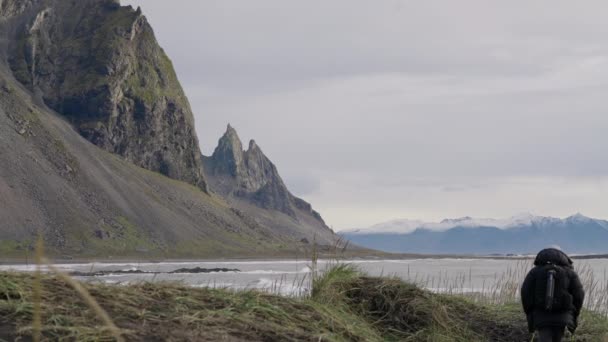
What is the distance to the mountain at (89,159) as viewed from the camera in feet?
472

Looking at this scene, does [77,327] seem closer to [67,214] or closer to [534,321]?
[534,321]

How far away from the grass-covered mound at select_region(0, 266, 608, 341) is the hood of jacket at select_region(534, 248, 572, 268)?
52.6 inches

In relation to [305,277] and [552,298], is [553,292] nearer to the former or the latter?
[552,298]

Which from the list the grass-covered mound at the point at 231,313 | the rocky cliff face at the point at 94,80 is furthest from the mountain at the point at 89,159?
the grass-covered mound at the point at 231,313

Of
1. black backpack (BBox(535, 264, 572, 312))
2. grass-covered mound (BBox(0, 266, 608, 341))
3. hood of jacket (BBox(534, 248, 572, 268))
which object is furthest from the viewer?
hood of jacket (BBox(534, 248, 572, 268))

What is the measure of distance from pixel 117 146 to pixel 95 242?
165ft

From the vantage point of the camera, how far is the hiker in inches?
428

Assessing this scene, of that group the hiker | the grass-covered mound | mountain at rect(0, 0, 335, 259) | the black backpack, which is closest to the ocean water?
the grass-covered mound

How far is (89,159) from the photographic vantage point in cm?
16962

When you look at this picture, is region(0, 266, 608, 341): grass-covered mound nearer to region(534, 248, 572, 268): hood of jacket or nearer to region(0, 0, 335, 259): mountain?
region(534, 248, 572, 268): hood of jacket

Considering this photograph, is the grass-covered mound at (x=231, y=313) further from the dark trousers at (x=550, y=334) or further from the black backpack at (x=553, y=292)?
the black backpack at (x=553, y=292)

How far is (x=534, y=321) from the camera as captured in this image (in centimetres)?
1102

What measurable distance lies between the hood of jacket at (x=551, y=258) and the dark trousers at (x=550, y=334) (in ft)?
2.85

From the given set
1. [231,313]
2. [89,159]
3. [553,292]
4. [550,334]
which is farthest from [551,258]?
[89,159]
